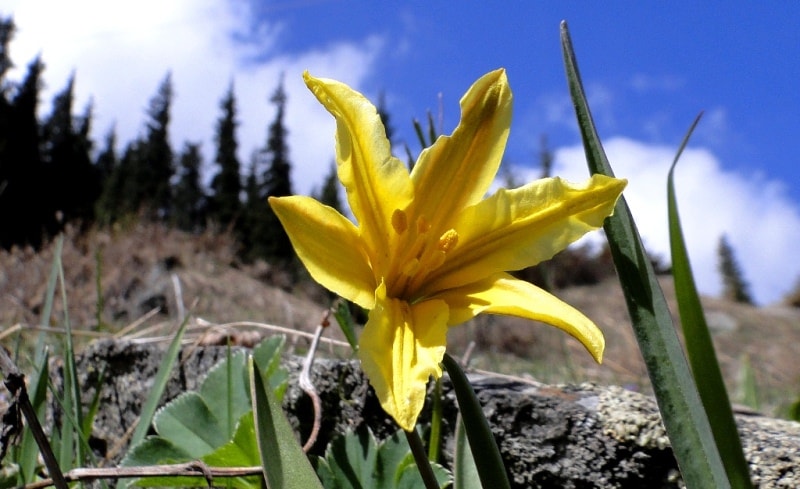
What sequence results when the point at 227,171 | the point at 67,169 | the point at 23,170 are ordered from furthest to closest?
the point at 227,171
the point at 67,169
the point at 23,170

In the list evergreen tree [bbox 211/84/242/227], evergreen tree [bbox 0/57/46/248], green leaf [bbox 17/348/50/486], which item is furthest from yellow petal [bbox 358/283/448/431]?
evergreen tree [bbox 211/84/242/227]

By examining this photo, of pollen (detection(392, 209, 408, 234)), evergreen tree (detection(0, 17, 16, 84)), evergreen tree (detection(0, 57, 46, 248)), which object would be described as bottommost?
pollen (detection(392, 209, 408, 234))

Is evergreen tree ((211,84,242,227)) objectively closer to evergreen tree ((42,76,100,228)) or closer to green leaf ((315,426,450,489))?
evergreen tree ((42,76,100,228))

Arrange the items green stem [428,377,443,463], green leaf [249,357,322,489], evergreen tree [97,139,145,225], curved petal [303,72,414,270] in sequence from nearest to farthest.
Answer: green leaf [249,357,322,489], curved petal [303,72,414,270], green stem [428,377,443,463], evergreen tree [97,139,145,225]

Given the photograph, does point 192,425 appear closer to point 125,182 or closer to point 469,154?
point 469,154

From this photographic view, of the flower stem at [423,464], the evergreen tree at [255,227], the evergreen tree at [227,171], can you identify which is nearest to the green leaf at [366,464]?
the flower stem at [423,464]

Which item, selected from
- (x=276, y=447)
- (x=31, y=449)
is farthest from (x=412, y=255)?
(x=31, y=449)

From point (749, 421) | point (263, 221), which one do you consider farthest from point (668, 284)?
point (263, 221)
